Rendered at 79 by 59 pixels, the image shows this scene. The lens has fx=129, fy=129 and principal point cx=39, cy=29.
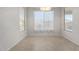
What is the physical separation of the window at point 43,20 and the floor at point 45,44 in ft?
0.40

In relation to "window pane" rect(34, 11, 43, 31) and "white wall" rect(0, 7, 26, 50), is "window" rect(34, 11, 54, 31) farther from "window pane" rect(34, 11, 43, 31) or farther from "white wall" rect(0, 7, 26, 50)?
"white wall" rect(0, 7, 26, 50)

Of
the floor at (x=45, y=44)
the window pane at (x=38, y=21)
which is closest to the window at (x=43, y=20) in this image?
the window pane at (x=38, y=21)

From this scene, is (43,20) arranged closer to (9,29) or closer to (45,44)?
(45,44)

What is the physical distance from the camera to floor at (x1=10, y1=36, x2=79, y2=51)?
1.58 meters

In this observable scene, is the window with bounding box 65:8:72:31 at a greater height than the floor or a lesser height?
greater

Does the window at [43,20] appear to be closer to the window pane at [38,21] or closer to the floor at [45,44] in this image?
the window pane at [38,21]

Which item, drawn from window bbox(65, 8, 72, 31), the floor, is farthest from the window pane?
window bbox(65, 8, 72, 31)

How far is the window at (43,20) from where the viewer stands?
1620mm

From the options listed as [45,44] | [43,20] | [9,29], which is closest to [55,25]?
[43,20]

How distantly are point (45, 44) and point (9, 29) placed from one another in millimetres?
494

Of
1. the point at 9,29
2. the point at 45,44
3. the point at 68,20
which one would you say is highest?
the point at 68,20

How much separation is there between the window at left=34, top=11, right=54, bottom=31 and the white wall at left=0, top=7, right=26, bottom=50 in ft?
0.68

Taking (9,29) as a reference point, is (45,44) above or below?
below

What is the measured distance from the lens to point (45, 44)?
1602 millimetres
